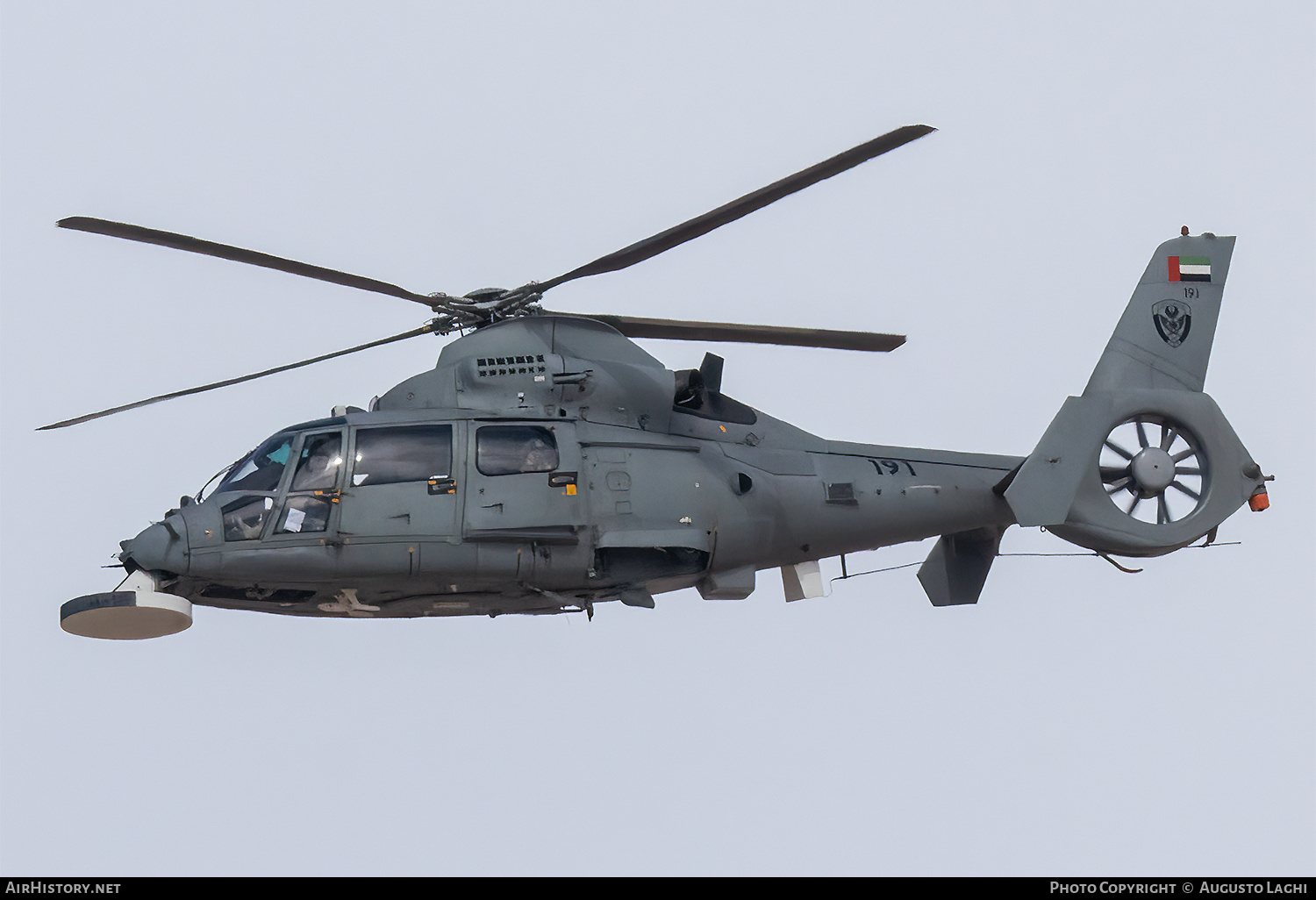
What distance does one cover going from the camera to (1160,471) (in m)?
16.7

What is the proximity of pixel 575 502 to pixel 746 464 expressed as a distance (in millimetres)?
1818

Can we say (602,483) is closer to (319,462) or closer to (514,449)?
(514,449)

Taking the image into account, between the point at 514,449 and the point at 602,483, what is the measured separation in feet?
2.66

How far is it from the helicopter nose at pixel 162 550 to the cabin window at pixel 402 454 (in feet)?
4.83

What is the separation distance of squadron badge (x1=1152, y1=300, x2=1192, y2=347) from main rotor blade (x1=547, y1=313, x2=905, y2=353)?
119 inches

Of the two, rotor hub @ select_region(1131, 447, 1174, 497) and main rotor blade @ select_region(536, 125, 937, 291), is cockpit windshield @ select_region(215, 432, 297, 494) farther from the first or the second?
rotor hub @ select_region(1131, 447, 1174, 497)

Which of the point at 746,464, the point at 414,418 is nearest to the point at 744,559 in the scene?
the point at 746,464

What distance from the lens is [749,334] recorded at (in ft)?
52.0

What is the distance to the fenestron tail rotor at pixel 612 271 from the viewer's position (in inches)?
564

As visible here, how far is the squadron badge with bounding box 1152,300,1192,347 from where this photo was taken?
17.4 meters

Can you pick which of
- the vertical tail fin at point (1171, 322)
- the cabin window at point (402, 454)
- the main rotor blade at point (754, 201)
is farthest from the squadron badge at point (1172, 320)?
the cabin window at point (402, 454)

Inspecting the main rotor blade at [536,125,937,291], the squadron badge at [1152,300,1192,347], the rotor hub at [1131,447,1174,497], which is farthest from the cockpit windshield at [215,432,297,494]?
the squadron badge at [1152,300,1192,347]

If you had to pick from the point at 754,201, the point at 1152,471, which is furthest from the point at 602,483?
the point at 1152,471

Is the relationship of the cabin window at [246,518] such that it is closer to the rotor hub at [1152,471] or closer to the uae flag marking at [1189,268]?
the rotor hub at [1152,471]
